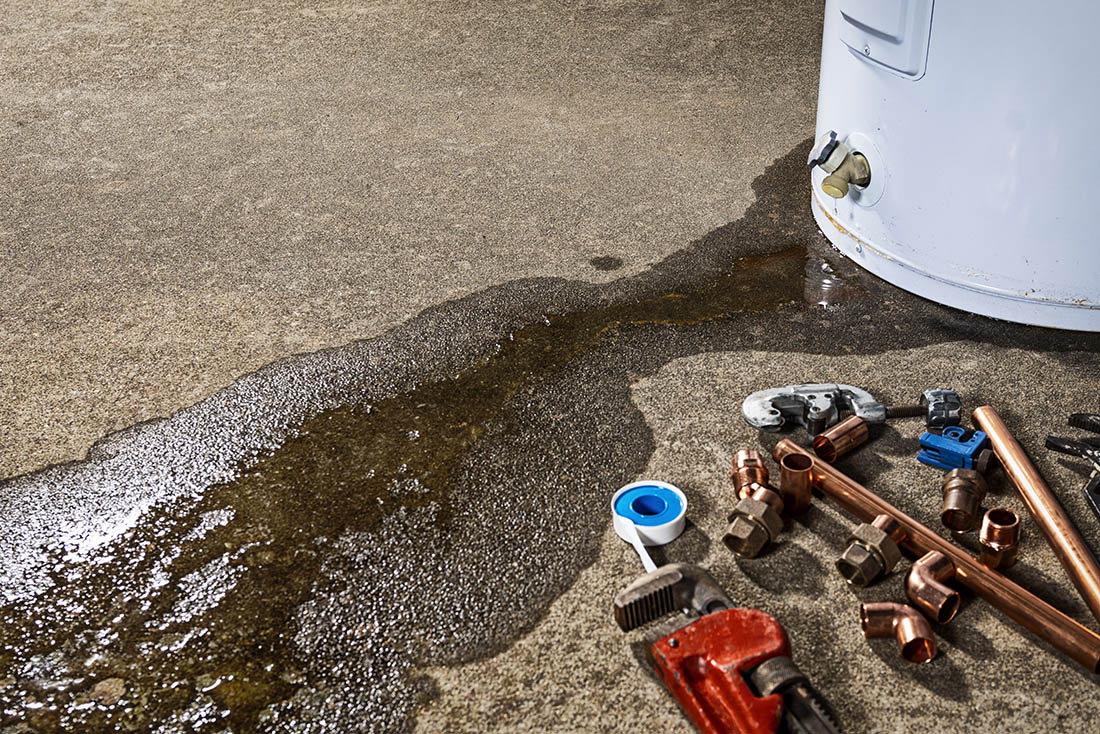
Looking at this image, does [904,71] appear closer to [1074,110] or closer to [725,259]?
[1074,110]

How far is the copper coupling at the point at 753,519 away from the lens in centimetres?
173

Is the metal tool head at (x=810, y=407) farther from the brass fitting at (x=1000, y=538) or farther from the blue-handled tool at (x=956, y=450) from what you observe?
the brass fitting at (x=1000, y=538)

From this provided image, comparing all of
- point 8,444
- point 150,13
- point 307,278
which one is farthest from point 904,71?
point 150,13

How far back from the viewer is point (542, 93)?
12.4 feet

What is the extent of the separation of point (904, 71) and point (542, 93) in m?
1.84

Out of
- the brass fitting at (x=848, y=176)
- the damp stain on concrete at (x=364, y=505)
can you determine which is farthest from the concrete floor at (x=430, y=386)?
the brass fitting at (x=848, y=176)

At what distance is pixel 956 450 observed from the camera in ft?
6.27

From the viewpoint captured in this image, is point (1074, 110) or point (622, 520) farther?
point (1074, 110)

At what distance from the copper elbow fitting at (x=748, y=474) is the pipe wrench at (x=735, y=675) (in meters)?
0.31

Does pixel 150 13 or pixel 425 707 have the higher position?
pixel 150 13

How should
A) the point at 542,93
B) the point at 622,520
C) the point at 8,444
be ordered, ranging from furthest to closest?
the point at 542,93 < the point at 8,444 < the point at 622,520

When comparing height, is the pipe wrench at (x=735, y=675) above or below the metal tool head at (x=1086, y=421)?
above

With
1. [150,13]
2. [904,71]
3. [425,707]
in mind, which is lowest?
[425,707]

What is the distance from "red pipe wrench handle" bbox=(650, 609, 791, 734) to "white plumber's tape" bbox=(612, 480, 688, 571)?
0.79ft
